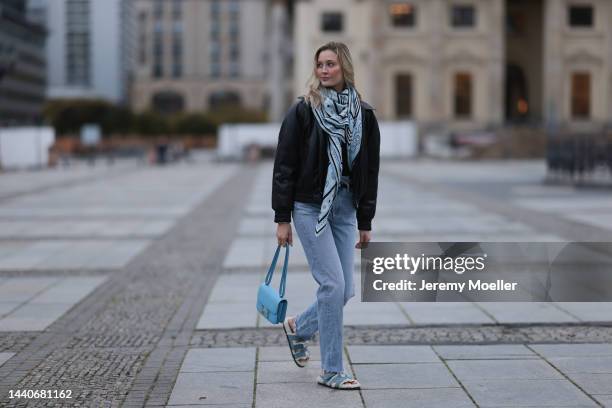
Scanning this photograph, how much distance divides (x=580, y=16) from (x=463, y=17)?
822 cm

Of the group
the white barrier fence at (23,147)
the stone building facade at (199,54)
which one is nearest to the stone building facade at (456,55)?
the white barrier fence at (23,147)

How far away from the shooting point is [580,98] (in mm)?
59062

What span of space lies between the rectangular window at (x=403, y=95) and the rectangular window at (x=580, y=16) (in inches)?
468

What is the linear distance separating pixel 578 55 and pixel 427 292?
5723cm

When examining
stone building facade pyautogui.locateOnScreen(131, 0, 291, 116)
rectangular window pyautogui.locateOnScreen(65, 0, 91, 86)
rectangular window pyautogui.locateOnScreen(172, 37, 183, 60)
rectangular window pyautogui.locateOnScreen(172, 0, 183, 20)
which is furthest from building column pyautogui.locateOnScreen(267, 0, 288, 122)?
rectangular window pyautogui.locateOnScreen(172, 0, 183, 20)

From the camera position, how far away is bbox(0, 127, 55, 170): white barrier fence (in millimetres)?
39094

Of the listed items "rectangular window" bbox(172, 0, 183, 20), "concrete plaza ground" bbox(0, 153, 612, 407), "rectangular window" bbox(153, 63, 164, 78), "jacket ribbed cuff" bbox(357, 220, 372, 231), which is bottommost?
"concrete plaza ground" bbox(0, 153, 612, 407)

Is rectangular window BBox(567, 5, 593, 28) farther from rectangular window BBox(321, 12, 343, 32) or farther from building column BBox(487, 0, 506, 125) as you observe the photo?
rectangular window BBox(321, 12, 343, 32)

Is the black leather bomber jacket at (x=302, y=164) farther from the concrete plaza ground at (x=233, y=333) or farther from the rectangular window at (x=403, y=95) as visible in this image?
the rectangular window at (x=403, y=95)

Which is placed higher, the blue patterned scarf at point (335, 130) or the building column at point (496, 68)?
the building column at point (496, 68)

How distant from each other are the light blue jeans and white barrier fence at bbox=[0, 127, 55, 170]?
118ft

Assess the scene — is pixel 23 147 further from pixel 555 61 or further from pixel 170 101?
pixel 170 101

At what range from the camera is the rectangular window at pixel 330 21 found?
2344 inches

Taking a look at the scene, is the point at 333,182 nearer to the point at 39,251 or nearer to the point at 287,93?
the point at 39,251
